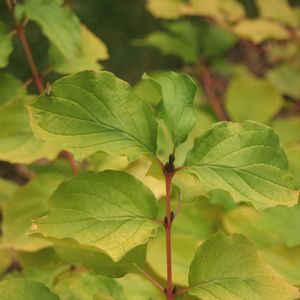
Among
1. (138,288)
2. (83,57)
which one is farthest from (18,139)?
(138,288)

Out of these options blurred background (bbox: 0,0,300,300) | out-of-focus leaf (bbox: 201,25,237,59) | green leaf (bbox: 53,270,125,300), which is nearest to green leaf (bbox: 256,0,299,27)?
blurred background (bbox: 0,0,300,300)

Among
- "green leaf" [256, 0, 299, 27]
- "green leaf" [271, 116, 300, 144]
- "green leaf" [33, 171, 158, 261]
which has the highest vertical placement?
"green leaf" [33, 171, 158, 261]

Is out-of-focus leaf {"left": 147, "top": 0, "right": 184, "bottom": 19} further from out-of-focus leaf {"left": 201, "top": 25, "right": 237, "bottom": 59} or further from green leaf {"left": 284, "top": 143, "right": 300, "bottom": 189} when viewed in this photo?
green leaf {"left": 284, "top": 143, "right": 300, "bottom": 189}

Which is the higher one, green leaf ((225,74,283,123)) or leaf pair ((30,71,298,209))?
leaf pair ((30,71,298,209))

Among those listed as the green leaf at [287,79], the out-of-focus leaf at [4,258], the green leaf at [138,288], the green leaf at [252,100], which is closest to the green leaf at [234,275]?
the green leaf at [138,288]

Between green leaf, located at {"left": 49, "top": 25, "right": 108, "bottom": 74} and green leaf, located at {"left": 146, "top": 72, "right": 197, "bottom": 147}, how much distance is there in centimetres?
40

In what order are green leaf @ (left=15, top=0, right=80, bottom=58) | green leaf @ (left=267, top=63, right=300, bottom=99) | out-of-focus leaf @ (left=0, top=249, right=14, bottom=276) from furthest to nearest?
green leaf @ (left=267, top=63, right=300, bottom=99)
out-of-focus leaf @ (left=0, top=249, right=14, bottom=276)
green leaf @ (left=15, top=0, right=80, bottom=58)

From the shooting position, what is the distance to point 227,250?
0.73 m

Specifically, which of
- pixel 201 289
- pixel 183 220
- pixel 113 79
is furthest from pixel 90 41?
pixel 201 289

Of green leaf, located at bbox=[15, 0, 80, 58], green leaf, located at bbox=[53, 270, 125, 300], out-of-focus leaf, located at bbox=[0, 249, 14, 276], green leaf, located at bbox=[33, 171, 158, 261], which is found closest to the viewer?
green leaf, located at bbox=[33, 171, 158, 261]

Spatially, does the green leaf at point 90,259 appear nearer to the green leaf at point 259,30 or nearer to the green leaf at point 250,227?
the green leaf at point 250,227

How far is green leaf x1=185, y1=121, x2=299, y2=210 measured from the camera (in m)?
0.71

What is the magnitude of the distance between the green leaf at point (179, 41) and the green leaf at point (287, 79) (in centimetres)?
32

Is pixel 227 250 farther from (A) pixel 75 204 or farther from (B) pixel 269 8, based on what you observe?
(B) pixel 269 8
